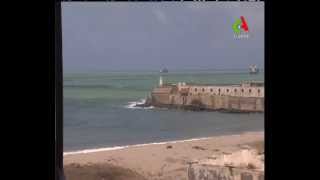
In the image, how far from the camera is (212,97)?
2481 centimetres

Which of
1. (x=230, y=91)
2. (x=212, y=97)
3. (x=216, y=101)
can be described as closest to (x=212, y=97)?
(x=212, y=97)

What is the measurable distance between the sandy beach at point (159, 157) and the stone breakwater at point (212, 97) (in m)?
3.52

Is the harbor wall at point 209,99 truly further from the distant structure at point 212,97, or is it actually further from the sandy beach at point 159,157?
the sandy beach at point 159,157

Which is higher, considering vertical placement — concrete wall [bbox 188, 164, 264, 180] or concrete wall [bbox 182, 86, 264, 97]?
concrete wall [bbox 182, 86, 264, 97]

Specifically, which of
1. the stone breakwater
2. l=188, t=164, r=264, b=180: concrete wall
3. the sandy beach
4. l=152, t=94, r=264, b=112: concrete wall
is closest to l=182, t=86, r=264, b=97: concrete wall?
the stone breakwater

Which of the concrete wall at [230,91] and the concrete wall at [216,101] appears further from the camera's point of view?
the concrete wall at [216,101]

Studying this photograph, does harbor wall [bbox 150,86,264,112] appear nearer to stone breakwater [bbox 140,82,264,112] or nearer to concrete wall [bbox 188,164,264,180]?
stone breakwater [bbox 140,82,264,112]

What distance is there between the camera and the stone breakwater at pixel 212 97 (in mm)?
22047

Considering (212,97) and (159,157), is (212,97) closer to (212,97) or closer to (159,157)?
(212,97)

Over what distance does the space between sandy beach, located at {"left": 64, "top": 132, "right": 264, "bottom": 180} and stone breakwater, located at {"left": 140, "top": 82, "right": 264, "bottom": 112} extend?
3.52 m

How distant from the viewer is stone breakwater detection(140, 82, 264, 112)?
72.3ft

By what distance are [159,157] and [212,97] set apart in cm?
1036

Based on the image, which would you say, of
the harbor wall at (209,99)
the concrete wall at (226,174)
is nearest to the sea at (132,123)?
the harbor wall at (209,99)
